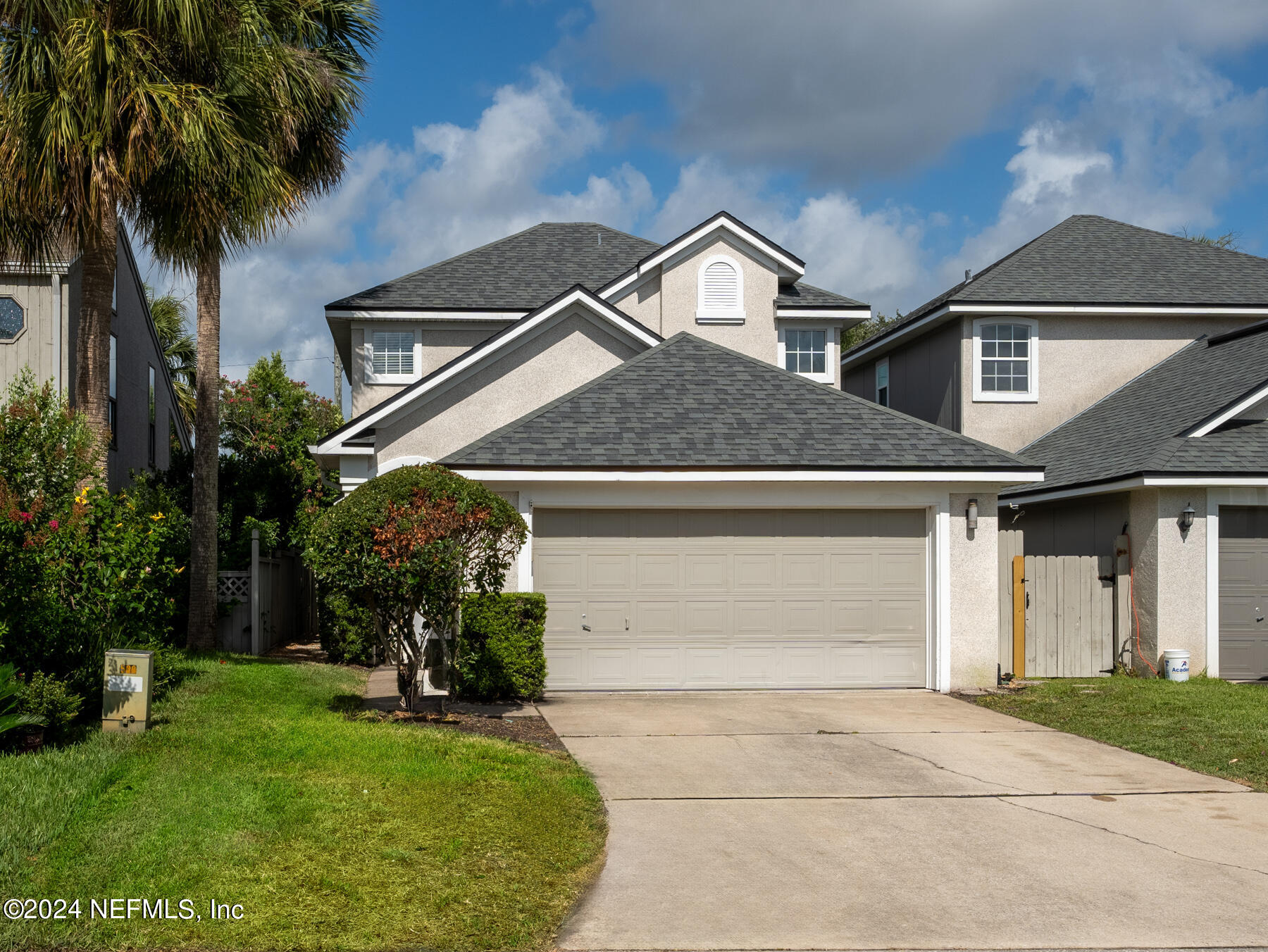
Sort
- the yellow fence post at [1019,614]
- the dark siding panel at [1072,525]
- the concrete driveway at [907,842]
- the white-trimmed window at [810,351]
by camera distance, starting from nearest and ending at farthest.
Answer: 1. the concrete driveway at [907,842]
2. the yellow fence post at [1019,614]
3. the dark siding panel at [1072,525]
4. the white-trimmed window at [810,351]

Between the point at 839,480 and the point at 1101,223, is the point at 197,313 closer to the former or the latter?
the point at 839,480

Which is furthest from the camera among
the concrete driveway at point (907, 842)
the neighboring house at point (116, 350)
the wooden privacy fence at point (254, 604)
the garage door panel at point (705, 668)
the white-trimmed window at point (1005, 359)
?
the white-trimmed window at point (1005, 359)

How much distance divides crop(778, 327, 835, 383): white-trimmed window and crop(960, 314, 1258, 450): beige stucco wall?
286 centimetres

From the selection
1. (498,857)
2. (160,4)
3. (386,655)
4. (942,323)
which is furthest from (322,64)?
(498,857)

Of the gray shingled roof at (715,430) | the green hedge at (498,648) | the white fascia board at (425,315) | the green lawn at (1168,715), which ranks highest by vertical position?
the white fascia board at (425,315)

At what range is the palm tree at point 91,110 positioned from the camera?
12414mm

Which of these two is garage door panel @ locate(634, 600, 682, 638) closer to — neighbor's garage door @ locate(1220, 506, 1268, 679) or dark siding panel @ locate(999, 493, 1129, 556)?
dark siding panel @ locate(999, 493, 1129, 556)

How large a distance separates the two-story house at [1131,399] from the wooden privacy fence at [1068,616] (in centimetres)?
19

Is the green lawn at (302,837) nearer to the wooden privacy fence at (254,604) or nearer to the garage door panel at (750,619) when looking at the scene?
the garage door panel at (750,619)

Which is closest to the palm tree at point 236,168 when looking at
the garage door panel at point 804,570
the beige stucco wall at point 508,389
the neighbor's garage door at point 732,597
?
the beige stucco wall at point 508,389

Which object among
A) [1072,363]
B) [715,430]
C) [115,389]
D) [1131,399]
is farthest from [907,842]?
[115,389]

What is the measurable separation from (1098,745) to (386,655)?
9559 millimetres

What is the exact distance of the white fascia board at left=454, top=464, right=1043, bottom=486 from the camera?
12906 millimetres

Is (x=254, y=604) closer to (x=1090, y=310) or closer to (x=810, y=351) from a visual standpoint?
(x=810, y=351)
